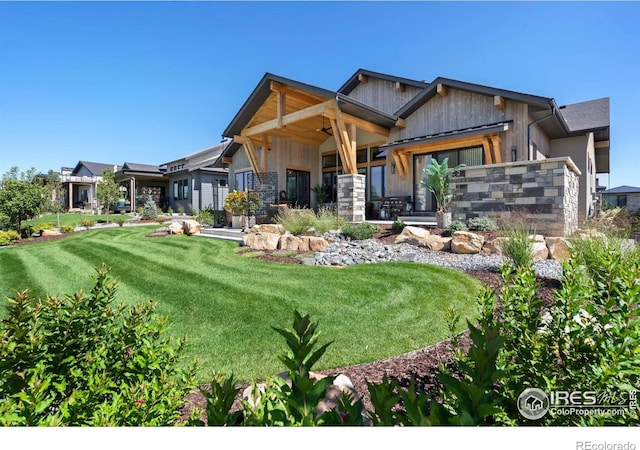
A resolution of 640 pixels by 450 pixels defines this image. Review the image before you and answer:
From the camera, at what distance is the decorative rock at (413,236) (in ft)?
23.8

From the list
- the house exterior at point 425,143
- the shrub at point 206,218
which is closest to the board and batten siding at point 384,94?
the house exterior at point 425,143

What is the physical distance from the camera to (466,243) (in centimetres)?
643

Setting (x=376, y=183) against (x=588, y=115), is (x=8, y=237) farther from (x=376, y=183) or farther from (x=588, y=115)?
(x=588, y=115)

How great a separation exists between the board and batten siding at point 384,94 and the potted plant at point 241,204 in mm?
8034

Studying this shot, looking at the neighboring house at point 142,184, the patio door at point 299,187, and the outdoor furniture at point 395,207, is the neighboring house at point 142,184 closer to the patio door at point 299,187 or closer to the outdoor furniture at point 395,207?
the patio door at point 299,187

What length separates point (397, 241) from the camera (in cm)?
751

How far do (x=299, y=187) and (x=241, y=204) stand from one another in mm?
4582

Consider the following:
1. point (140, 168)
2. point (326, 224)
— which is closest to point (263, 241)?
point (326, 224)

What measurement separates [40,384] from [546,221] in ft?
27.6

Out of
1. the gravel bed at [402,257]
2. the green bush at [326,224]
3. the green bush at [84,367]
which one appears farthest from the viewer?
the green bush at [326,224]

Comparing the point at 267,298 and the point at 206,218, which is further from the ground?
the point at 206,218

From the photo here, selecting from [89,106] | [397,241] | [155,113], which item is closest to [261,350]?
[397,241]

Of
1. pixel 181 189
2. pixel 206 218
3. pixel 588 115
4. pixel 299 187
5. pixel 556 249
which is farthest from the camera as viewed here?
pixel 181 189

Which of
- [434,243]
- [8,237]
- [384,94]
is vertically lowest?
[8,237]
